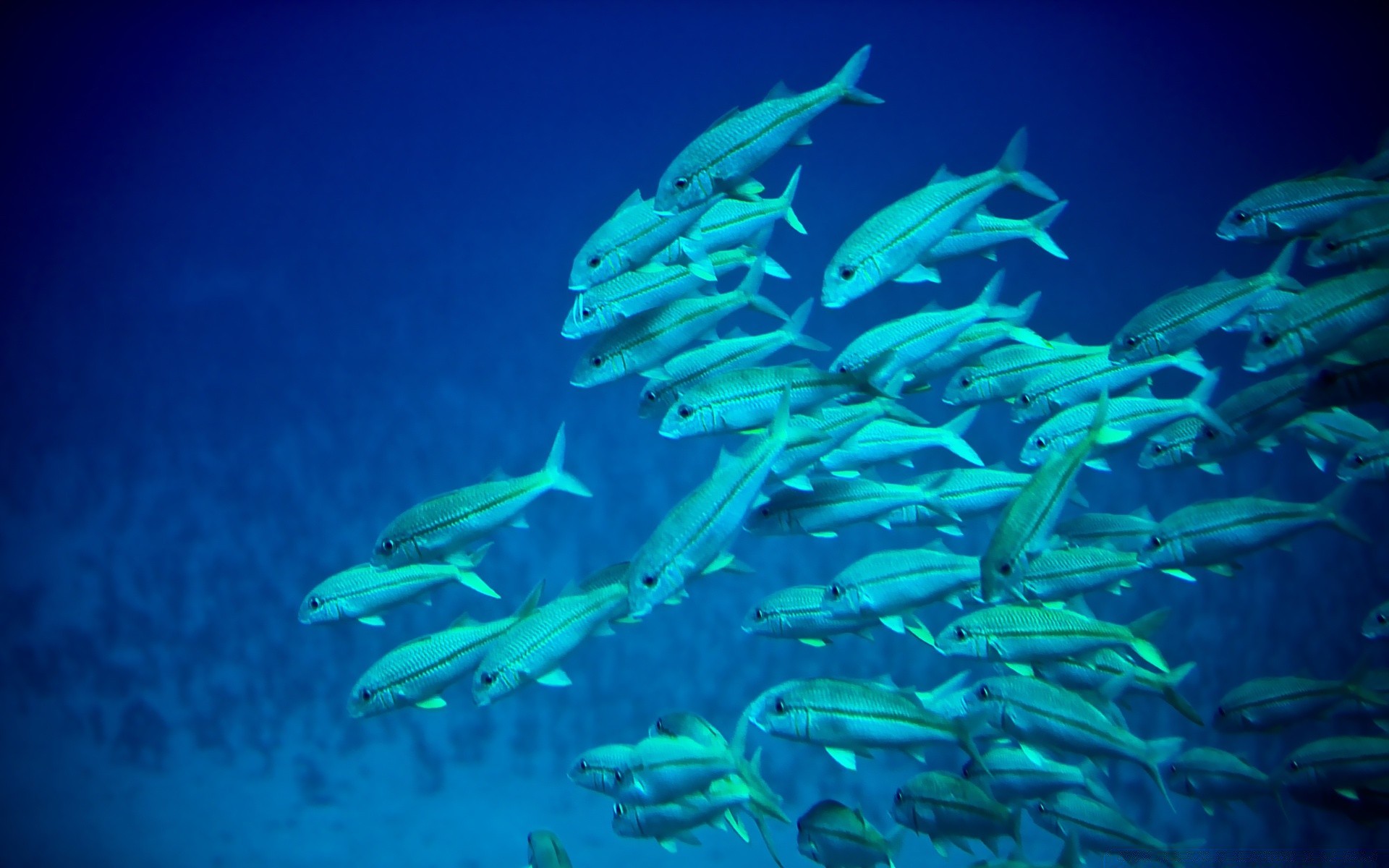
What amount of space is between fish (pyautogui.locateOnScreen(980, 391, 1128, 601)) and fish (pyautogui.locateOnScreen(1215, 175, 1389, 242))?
1.28 meters

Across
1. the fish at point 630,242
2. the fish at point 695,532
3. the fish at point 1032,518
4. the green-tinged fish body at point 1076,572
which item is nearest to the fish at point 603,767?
the fish at point 695,532

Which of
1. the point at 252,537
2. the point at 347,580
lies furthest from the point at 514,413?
the point at 347,580

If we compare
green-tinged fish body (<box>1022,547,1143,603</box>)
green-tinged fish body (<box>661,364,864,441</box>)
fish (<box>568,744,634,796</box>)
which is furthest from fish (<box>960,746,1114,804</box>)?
green-tinged fish body (<box>661,364,864,441</box>)

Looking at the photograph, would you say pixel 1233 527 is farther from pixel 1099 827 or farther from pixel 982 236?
pixel 982 236

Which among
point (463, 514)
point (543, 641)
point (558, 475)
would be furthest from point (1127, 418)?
point (463, 514)

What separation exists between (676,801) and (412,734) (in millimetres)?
4669

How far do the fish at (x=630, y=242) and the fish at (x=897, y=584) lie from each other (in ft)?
3.99

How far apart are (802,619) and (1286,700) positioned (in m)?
2.11

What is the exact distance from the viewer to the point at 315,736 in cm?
680

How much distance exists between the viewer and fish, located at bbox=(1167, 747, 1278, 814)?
3.43m

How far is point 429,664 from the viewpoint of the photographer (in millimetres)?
3006

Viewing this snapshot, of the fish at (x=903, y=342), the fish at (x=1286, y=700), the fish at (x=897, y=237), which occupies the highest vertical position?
the fish at (x=897, y=237)

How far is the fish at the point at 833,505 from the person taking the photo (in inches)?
121

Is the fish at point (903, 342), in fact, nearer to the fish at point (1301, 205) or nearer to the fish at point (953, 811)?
the fish at point (1301, 205)
